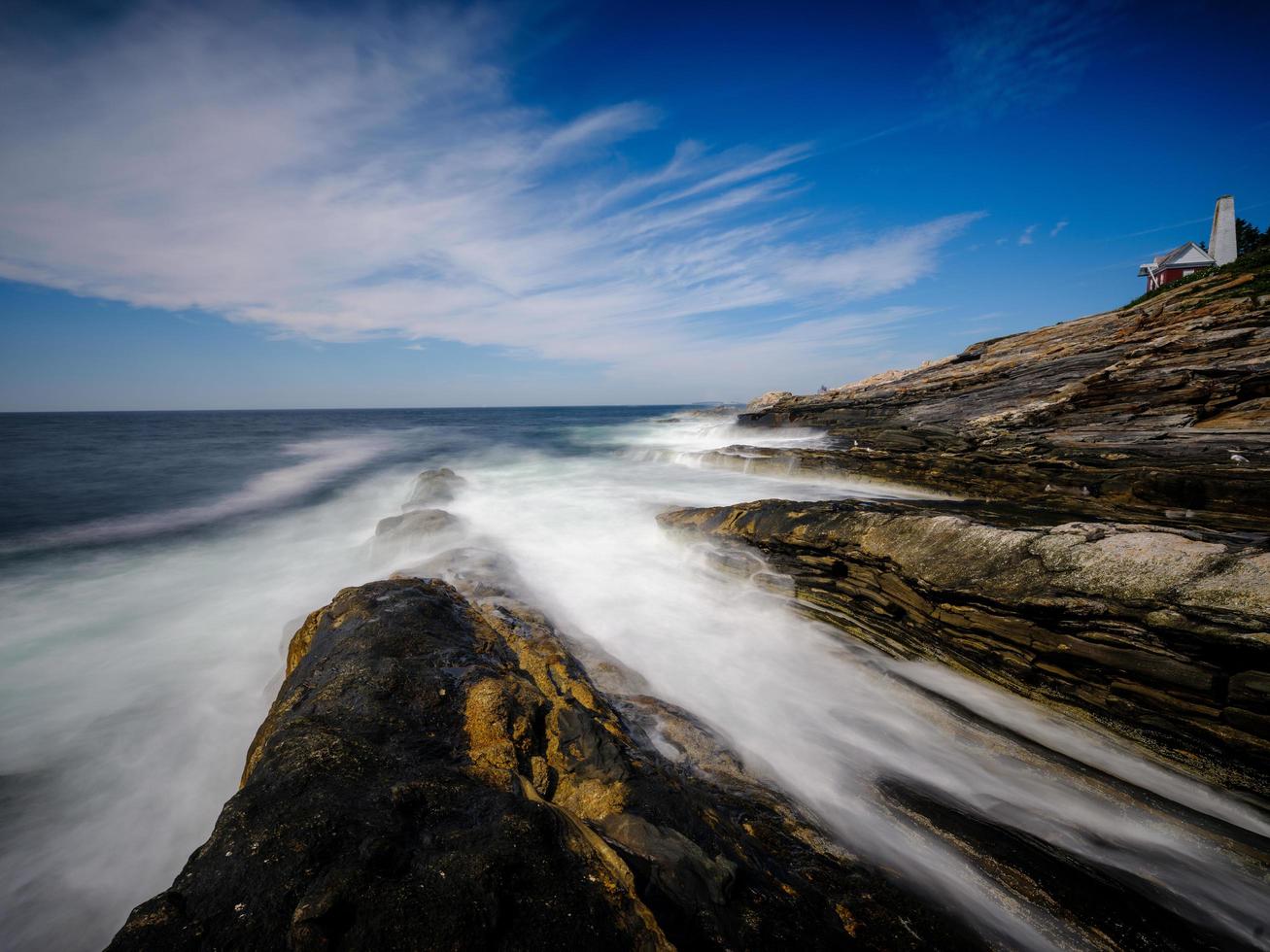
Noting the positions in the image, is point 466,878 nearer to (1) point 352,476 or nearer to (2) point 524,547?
(2) point 524,547

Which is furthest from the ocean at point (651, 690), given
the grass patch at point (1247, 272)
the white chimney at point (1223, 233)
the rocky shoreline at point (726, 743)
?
the white chimney at point (1223, 233)

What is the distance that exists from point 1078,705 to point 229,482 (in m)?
30.2

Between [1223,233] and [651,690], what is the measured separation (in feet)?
152

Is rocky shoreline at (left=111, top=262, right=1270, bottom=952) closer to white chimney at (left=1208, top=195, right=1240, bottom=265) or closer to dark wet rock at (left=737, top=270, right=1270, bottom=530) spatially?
dark wet rock at (left=737, top=270, right=1270, bottom=530)

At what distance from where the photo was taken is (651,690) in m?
5.23

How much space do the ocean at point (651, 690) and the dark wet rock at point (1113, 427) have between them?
189 centimetres

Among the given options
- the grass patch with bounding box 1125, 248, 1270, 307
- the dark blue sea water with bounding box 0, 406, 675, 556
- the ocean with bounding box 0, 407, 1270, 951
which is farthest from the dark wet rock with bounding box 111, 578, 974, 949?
the grass patch with bounding box 1125, 248, 1270, 307

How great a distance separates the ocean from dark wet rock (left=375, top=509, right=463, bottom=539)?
0.44m

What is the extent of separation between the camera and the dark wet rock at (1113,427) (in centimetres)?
720

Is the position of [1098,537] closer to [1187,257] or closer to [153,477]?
[153,477]

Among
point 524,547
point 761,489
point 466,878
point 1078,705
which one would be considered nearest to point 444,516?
point 524,547

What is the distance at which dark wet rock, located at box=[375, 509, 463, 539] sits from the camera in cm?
1004

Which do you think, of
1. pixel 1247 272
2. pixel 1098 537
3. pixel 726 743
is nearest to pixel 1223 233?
pixel 1247 272

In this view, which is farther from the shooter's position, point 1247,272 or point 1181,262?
point 1181,262
